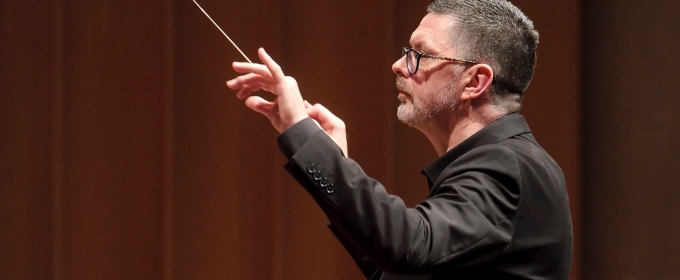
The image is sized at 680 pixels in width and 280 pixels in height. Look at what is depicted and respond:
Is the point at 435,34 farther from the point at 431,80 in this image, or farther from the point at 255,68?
the point at 255,68

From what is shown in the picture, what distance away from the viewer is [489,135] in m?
1.15

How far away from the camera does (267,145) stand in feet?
6.84

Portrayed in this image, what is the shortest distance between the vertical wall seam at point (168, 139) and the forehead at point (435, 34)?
0.96 m

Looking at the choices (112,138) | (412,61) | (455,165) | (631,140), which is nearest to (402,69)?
(412,61)

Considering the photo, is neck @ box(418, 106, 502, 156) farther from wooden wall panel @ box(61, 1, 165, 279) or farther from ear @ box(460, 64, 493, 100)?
wooden wall panel @ box(61, 1, 165, 279)

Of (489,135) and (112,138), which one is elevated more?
(489,135)

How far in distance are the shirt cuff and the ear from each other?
394 millimetres

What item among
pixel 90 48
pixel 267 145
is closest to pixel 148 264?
pixel 267 145

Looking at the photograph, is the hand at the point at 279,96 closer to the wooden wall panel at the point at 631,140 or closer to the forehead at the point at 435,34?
the forehead at the point at 435,34

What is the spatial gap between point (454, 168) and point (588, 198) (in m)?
1.36

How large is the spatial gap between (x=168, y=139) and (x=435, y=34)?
40.1 inches

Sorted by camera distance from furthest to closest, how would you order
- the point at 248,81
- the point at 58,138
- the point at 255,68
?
the point at 58,138
the point at 248,81
the point at 255,68

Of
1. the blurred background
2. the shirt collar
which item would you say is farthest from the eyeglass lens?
the blurred background

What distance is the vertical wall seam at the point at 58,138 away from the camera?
2.01 metres
